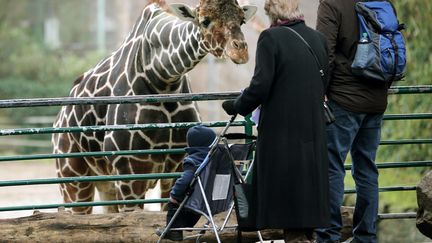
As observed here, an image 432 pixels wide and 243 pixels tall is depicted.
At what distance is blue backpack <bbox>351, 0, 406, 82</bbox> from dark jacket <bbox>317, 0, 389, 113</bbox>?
8cm

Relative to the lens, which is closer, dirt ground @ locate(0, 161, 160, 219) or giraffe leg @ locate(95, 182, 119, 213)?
giraffe leg @ locate(95, 182, 119, 213)

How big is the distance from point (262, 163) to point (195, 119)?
10.2 feet

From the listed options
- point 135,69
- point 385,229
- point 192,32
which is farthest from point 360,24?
point 385,229

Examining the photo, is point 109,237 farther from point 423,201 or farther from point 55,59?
point 55,59

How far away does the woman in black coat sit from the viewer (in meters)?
7.62

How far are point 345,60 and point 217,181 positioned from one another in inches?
51.0

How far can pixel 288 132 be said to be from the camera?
7.62m

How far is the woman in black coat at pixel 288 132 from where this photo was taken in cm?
762

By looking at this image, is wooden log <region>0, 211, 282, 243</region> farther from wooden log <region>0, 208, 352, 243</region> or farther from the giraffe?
the giraffe

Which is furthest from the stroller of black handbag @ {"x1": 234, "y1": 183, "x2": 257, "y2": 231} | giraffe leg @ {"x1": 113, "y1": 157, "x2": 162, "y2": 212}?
giraffe leg @ {"x1": 113, "y1": 157, "x2": 162, "y2": 212}

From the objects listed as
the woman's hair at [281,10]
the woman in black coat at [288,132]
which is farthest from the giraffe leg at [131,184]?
the woman's hair at [281,10]

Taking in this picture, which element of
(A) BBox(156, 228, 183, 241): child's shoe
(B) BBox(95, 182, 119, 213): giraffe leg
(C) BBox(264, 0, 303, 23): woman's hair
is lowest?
(B) BBox(95, 182, 119, 213): giraffe leg

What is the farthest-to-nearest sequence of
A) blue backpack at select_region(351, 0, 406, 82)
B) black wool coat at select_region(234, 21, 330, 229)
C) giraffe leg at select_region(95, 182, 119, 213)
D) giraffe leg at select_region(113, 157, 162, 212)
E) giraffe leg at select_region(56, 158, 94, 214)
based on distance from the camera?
giraffe leg at select_region(95, 182, 119, 213)
giraffe leg at select_region(56, 158, 94, 214)
giraffe leg at select_region(113, 157, 162, 212)
blue backpack at select_region(351, 0, 406, 82)
black wool coat at select_region(234, 21, 330, 229)

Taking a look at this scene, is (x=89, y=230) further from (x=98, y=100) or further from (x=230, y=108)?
(x=230, y=108)
